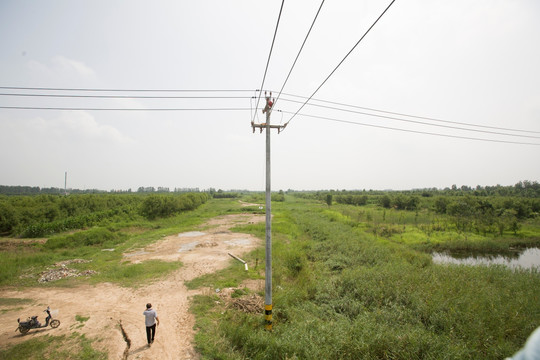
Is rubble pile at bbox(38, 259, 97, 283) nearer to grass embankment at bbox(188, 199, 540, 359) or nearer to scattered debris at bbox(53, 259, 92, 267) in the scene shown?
scattered debris at bbox(53, 259, 92, 267)

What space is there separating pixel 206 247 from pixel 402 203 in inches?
1976

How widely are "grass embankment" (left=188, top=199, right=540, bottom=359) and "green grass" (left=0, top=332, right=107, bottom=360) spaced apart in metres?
3.38

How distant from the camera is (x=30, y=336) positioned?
768 centimetres

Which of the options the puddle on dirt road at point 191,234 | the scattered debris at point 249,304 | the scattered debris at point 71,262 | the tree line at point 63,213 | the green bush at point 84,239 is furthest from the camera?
the tree line at point 63,213

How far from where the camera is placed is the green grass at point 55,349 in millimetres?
6738

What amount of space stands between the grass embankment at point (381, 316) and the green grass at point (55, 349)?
3.38m

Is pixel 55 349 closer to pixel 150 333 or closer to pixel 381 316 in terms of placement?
pixel 150 333

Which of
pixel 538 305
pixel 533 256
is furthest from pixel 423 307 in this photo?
pixel 533 256

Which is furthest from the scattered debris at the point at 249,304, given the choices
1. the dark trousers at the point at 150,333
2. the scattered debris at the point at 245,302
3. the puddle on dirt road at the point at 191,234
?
the puddle on dirt road at the point at 191,234

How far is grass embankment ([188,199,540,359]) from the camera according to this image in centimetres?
655

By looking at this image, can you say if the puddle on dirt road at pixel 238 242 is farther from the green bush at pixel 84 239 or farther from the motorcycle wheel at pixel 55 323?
the motorcycle wheel at pixel 55 323

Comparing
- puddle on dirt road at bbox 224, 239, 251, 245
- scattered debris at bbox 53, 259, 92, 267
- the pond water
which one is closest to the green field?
scattered debris at bbox 53, 259, 92, 267

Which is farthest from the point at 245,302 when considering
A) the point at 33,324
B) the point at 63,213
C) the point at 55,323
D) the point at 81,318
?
the point at 63,213

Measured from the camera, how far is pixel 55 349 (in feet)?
23.1
